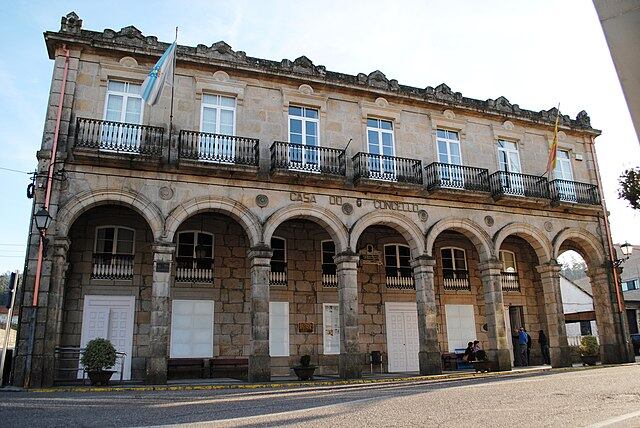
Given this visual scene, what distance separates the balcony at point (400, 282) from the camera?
1725 cm

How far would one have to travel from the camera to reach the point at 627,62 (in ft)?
6.90

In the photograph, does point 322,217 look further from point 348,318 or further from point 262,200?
point 348,318

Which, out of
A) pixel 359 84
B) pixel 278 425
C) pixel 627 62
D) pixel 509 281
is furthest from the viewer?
pixel 509 281

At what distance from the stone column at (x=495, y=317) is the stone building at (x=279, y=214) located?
0.05 metres

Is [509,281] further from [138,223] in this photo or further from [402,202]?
[138,223]

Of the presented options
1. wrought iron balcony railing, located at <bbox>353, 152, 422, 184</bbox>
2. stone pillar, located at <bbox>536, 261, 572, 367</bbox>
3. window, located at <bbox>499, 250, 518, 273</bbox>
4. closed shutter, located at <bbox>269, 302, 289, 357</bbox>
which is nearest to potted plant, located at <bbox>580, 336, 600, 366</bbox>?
stone pillar, located at <bbox>536, 261, 572, 367</bbox>

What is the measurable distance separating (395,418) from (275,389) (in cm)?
510

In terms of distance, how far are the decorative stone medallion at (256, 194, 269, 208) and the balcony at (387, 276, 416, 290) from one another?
5.78m

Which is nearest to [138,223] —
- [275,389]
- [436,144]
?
[275,389]

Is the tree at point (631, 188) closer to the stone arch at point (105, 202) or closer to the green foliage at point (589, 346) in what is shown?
the green foliage at point (589, 346)

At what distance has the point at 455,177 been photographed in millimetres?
16391

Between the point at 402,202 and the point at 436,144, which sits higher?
the point at 436,144

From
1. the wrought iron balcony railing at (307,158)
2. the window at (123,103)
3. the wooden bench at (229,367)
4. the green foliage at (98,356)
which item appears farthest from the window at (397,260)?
the green foliage at (98,356)

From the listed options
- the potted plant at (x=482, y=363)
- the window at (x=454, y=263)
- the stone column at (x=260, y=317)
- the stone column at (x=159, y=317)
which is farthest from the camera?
the window at (x=454, y=263)
